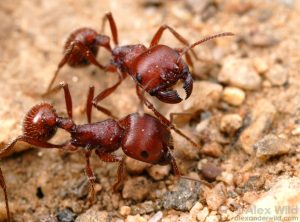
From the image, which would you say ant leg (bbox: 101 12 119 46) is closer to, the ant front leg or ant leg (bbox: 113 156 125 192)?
the ant front leg

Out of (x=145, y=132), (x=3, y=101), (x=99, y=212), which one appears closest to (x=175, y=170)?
(x=145, y=132)

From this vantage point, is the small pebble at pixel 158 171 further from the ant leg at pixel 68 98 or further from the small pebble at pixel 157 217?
the ant leg at pixel 68 98

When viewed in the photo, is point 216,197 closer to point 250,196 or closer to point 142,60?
point 250,196

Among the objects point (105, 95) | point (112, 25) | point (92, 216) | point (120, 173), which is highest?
point (112, 25)

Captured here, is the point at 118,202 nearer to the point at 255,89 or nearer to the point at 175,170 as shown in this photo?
the point at 175,170

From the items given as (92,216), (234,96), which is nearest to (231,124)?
(234,96)

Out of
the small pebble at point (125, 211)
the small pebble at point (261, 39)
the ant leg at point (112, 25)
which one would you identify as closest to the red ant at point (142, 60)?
the ant leg at point (112, 25)

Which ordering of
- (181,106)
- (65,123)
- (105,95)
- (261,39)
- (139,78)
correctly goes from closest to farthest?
1. (139,78)
2. (65,123)
3. (181,106)
4. (105,95)
5. (261,39)
